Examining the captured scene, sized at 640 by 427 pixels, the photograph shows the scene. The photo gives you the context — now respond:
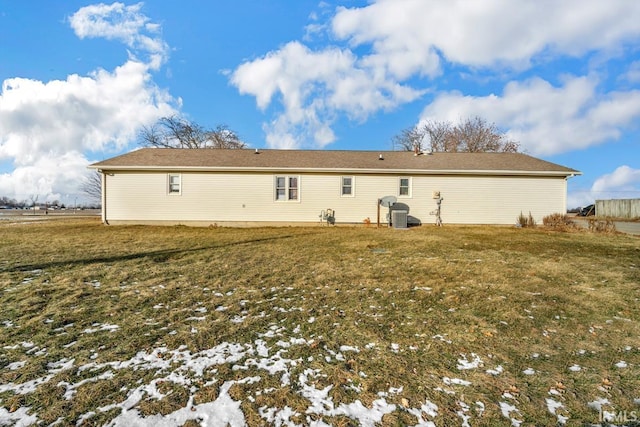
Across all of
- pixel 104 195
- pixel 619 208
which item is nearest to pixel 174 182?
pixel 104 195

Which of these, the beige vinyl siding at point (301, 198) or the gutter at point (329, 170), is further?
the beige vinyl siding at point (301, 198)

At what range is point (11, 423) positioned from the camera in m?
2.07

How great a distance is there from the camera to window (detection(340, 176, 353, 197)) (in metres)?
14.9

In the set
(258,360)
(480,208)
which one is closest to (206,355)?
(258,360)

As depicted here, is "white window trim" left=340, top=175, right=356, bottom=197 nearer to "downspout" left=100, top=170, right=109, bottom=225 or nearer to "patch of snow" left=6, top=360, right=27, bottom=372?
"downspout" left=100, top=170, right=109, bottom=225

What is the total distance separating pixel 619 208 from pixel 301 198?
25925 mm

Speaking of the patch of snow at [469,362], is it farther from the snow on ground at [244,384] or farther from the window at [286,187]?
the window at [286,187]

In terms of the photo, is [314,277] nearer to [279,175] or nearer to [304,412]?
[304,412]

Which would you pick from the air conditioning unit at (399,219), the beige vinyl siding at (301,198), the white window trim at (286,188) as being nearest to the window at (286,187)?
the white window trim at (286,188)

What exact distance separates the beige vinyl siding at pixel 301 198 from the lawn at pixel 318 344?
813 cm

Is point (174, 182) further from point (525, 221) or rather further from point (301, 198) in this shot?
point (525, 221)

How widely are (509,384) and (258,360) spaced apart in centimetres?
221

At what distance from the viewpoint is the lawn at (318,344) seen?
226 cm

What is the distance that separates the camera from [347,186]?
1488 centimetres
